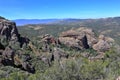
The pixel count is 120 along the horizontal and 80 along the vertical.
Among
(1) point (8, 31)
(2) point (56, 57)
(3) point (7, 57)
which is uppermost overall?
(1) point (8, 31)

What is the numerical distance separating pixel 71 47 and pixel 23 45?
82.7 ft

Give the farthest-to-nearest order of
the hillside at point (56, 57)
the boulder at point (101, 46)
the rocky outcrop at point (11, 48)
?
the boulder at point (101, 46) → the rocky outcrop at point (11, 48) → the hillside at point (56, 57)

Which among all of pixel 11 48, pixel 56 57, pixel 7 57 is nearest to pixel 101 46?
pixel 56 57

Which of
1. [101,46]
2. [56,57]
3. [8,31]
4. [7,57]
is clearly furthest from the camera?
[101,46]

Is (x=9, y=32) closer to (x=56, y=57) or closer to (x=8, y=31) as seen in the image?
(x=8, y=31)

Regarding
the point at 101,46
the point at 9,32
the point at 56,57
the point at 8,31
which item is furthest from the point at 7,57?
the point at 101,46

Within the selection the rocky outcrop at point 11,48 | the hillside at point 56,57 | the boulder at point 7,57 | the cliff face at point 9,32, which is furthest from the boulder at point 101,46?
the boulder at point 7,57

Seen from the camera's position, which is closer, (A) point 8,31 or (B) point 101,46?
(A) point 8,31

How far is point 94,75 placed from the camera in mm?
41188

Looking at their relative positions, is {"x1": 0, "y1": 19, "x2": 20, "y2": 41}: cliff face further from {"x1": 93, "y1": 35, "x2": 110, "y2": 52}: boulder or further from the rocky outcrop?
{"x1": 93, "y1": 35, "x2": 110, "y2": 52}: boulder

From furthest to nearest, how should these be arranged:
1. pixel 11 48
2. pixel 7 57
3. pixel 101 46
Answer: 1. pixel 101 46
2. pixel 11 48
3. pixel 7 57

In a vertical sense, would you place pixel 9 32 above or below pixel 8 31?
below

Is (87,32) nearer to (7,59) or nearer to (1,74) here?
(7,59)

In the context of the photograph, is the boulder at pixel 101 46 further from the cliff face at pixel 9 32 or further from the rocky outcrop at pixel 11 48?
the cliff face at pixel 9 32
